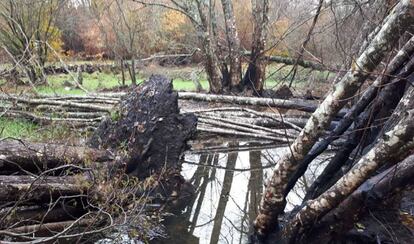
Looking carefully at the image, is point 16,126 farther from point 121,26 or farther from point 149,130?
point 121,26

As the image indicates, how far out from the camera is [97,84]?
19.1 m

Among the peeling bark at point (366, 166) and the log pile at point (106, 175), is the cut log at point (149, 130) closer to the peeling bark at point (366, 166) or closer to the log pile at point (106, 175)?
the log pile at point (106, 175)

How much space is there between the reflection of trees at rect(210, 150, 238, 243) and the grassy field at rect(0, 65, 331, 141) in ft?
5.49

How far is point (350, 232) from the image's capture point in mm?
4188

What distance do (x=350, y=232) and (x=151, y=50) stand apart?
20219 mm

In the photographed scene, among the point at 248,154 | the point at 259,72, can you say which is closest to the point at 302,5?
the point at 259,72

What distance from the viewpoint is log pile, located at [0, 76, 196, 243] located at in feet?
14.6

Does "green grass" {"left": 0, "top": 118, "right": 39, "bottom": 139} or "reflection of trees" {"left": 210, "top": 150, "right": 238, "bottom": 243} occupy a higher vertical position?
"green grass" {"left": 0, "top": 118, "right": 39, "bottom": 139}

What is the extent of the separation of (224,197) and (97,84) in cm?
1382

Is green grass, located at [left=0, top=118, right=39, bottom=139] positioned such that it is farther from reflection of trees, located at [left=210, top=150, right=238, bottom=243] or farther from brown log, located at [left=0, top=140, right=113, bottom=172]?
reflection of trees, located at [left=210, top=150, right=238, bottom=243]

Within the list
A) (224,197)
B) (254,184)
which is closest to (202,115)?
(254,184)

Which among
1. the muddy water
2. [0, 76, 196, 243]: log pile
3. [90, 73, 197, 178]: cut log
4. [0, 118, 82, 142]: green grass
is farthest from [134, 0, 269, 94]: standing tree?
[90, 73, 197, 178]: cut log

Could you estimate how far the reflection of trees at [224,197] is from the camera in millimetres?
5255

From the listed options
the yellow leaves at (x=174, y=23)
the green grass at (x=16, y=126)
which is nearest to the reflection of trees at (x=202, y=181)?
the green grass at (x=16, y=126)
